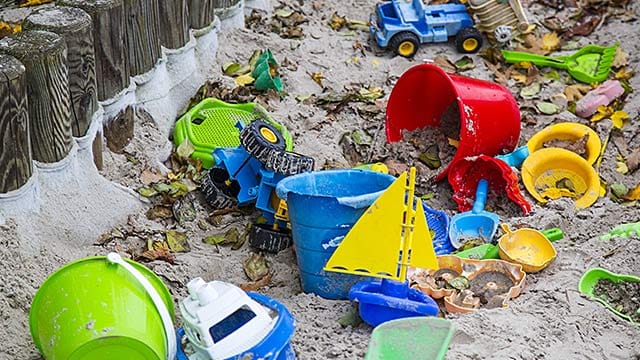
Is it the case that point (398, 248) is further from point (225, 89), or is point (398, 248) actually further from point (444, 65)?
point (444, 65)

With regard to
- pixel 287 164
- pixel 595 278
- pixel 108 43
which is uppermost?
pixel 108 43

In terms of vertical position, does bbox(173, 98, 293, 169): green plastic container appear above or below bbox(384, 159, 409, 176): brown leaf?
above

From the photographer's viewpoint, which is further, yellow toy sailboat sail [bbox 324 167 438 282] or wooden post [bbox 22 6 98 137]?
wooden post [bbox 22 6 98 137]

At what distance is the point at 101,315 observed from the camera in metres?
2.62

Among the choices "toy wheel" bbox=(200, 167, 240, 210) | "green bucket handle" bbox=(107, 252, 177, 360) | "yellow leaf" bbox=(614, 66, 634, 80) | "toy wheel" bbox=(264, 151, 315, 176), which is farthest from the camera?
"yellow leaf" bbox=(614, 66, 634, 80)

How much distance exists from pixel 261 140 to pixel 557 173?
1241mm

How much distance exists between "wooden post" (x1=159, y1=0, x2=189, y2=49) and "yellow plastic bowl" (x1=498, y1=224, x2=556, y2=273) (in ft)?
5.26

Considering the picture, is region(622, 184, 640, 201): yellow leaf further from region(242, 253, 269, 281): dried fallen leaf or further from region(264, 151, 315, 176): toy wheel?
region(242, 253, 269, 281): dried fallen leaf

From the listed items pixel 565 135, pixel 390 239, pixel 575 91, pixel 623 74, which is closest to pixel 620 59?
pixel 623 74

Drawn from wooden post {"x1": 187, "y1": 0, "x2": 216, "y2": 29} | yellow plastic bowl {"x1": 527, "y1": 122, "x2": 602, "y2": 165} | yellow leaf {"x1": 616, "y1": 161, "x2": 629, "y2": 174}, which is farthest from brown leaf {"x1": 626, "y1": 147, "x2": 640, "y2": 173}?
wooden post {"x1": 187, "y1": 0, "x2": 216, "y2": 29}

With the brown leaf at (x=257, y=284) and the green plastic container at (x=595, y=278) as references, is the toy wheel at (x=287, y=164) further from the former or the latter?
the green plastic container at (x=595, y=278)

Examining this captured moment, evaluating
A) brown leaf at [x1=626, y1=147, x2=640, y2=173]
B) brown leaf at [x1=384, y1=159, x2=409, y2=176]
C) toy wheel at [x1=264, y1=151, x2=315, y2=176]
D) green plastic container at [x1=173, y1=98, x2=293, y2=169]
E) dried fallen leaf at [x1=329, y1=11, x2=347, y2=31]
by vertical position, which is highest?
toy wheel at [x1=264, y1=151, x2=315, y2=176]

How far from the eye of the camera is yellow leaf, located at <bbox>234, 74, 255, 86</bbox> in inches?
173

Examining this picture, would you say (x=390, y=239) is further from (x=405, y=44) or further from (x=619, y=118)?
(x=405, y=44)
